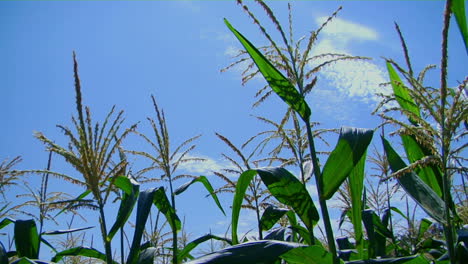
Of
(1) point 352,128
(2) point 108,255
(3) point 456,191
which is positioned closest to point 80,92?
(2) point 108,255

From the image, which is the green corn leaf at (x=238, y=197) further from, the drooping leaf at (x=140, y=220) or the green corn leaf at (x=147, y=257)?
the green corn leaf at (x=147, y=257)

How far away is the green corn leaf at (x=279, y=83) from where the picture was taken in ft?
7.59

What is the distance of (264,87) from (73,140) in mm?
1333

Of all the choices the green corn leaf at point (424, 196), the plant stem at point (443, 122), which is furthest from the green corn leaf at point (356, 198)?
the plant stem at point (443, 122)

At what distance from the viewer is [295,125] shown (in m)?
3.15

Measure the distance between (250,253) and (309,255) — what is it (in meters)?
0.35

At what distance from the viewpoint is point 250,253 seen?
1.76 meters

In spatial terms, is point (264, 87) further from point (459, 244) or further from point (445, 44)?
point (459, 244)

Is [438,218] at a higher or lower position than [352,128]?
lower

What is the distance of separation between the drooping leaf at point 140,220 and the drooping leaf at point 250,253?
48cm

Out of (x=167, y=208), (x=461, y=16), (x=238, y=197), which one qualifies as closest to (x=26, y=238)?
(x=167, y=208)

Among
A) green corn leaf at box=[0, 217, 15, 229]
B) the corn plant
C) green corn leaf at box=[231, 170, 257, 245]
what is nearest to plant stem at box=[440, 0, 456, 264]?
the corn plant

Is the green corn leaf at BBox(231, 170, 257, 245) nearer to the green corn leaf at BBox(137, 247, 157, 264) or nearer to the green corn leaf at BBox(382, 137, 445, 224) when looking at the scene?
the green corn leaf at BBox(137, 247, 157, 264)

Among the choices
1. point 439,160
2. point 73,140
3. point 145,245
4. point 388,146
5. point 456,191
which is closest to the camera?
point 439,160
